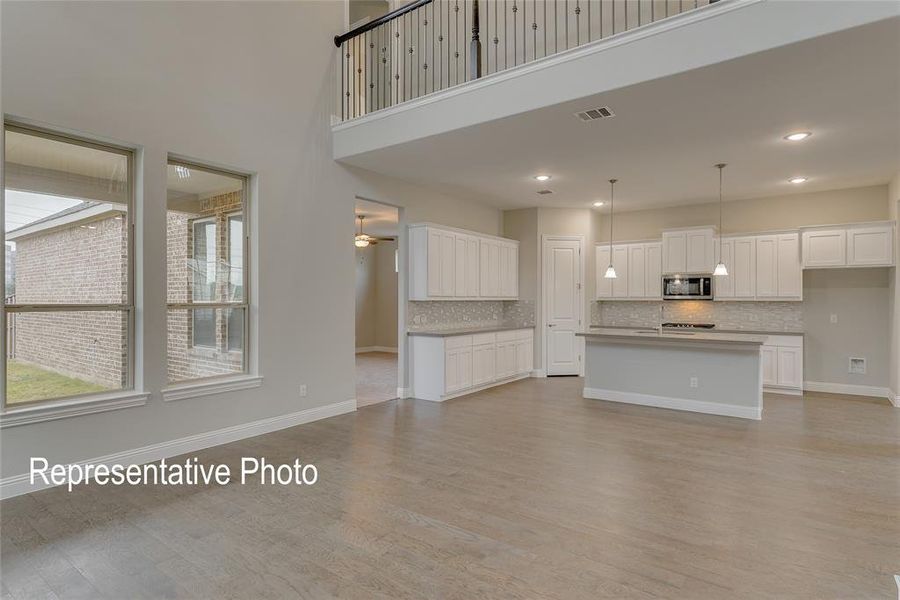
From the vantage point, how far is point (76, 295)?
3.75 metres

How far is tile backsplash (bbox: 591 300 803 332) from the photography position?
722 cm

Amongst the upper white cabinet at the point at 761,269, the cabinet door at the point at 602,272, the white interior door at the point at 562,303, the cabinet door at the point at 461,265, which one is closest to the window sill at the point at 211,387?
the cabinet door at the point at 461,265

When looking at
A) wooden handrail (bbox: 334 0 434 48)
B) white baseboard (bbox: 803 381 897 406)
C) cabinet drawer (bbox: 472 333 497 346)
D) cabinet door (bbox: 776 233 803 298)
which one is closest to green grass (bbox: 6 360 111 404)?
wooden handrail (bbox: 334 0 434 48)

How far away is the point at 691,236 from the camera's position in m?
7.55

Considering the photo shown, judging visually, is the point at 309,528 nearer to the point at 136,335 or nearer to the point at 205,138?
the point at 136,335

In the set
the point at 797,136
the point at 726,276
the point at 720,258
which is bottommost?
the point at 726,276

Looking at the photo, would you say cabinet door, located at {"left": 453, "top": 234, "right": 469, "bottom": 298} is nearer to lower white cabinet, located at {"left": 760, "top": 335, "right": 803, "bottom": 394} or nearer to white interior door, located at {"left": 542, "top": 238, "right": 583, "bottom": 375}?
white interior door, located at {"left": 542, "top": 238, "right": 583, "bottom": 375}

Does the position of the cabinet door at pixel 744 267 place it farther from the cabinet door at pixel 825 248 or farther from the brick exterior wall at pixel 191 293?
the brick exterior wall at pixel 191 293

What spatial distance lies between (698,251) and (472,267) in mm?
3486

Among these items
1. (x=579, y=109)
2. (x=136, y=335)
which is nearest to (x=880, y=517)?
(x=579, y=109)

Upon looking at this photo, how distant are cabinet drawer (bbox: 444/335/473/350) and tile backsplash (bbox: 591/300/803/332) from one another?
2948mm

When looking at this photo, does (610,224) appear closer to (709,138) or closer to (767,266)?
(767,266)

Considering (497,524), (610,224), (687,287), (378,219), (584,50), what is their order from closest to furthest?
(497,524) → (584,50) → (687,287) → (610,224) → (378,219)

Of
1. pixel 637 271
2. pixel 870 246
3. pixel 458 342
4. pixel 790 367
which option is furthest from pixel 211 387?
pixel 870 246
